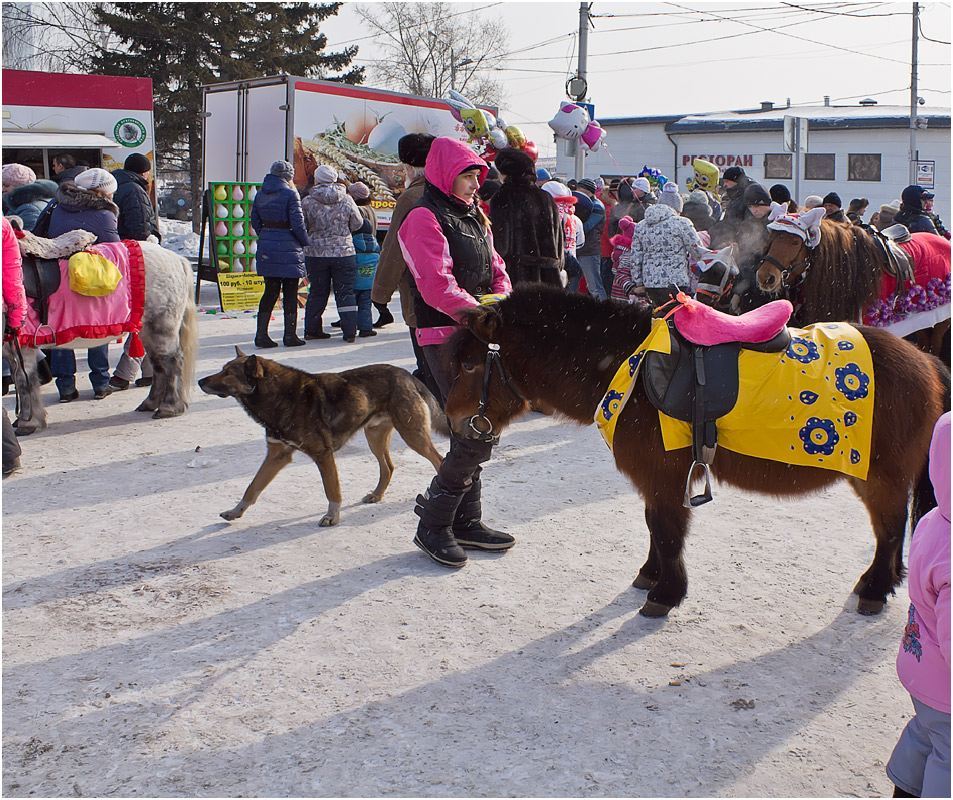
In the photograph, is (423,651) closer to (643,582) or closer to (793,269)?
(643,582)

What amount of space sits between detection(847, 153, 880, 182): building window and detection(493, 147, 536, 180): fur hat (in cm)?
2903

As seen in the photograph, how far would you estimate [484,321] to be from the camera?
3352 millimetres

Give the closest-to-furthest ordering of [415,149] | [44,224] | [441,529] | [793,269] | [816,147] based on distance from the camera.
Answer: [441,529]
[415,149]
[793,269]
[44,224]
[816,147]

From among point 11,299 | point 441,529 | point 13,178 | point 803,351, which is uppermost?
point 13,178

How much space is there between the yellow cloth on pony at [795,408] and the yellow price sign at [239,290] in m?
10.3

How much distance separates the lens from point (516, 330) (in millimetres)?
3416

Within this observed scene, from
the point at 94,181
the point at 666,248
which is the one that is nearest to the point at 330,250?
the point at 94,181

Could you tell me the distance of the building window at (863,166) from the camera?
30.5 metres

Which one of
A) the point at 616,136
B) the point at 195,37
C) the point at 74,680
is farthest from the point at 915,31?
the point at 74,680

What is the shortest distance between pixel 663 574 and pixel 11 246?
14.8 ft

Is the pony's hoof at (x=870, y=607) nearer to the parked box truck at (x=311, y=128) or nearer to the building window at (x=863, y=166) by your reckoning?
the parked box truck at (x=311, y=128)

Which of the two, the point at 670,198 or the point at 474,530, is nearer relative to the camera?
the point at 474,530

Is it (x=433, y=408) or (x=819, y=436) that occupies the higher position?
(x=819, y=436)

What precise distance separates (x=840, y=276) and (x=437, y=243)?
3.06m
